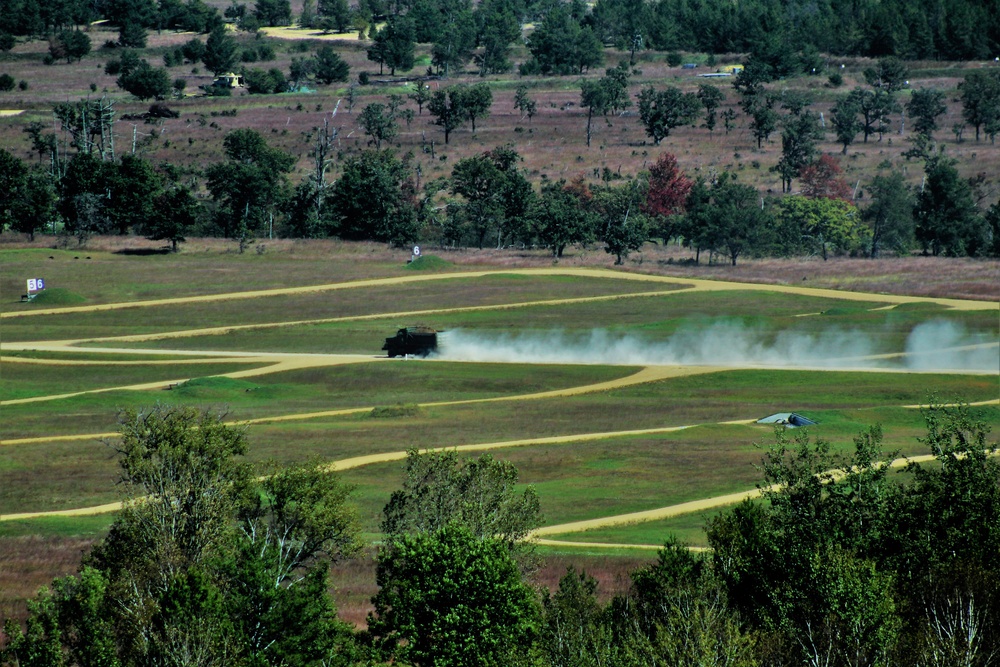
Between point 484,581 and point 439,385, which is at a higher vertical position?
point 484,581

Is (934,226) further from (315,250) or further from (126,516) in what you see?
(126,516)

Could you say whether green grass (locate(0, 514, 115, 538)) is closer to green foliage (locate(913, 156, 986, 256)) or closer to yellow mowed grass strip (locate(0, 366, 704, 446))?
yellow mowed grass strip (locate(0, 366, 704, 446))

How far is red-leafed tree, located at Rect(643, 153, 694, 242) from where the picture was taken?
549ft

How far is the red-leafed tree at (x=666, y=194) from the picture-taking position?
167 meters

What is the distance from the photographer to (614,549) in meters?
49.2

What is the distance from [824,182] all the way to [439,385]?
103m

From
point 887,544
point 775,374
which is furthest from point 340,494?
point 775,374

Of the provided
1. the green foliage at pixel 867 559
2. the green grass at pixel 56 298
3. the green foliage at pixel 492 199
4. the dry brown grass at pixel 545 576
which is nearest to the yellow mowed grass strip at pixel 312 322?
→ the green grass at pixel 56 298

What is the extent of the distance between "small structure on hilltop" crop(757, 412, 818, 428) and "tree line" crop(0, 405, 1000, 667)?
116 ft

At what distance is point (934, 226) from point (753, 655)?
437 feet

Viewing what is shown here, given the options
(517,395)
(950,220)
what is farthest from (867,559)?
(950,220)

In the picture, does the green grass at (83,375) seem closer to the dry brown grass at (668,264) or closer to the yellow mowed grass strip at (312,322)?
the yellow mowed grass strip at (312,322)

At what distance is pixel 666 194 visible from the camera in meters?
174

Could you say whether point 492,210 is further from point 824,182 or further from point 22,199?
point 22,199
